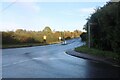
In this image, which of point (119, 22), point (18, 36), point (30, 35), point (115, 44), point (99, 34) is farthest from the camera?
point (30, 35)

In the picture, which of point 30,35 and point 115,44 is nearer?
point 115,44

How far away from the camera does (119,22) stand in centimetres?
2212

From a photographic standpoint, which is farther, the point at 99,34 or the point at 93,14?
the point at 93,14

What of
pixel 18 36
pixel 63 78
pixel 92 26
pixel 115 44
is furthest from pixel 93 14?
pixel 18 36

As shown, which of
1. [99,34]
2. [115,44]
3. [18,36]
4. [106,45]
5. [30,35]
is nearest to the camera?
[115,44]

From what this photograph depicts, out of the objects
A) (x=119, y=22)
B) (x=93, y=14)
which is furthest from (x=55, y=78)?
(x=93, y=14)

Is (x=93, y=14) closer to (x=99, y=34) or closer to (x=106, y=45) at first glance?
(x=99, y=34)

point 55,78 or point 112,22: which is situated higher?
point 112,22

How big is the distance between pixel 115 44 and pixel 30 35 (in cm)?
6675

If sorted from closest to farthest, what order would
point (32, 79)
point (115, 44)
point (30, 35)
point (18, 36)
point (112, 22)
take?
point (32, 79) → point (115, 44) → point (112, 22) → point (18, 36) → point (30, 35)

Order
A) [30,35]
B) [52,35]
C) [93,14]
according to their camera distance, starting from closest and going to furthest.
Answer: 1. [93,14]
2. [30,35]
3. [52,35]

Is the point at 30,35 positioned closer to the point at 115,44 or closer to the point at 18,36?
the point at 18,36

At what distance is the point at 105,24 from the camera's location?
27.7 m

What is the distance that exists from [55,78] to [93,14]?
29070 mm
